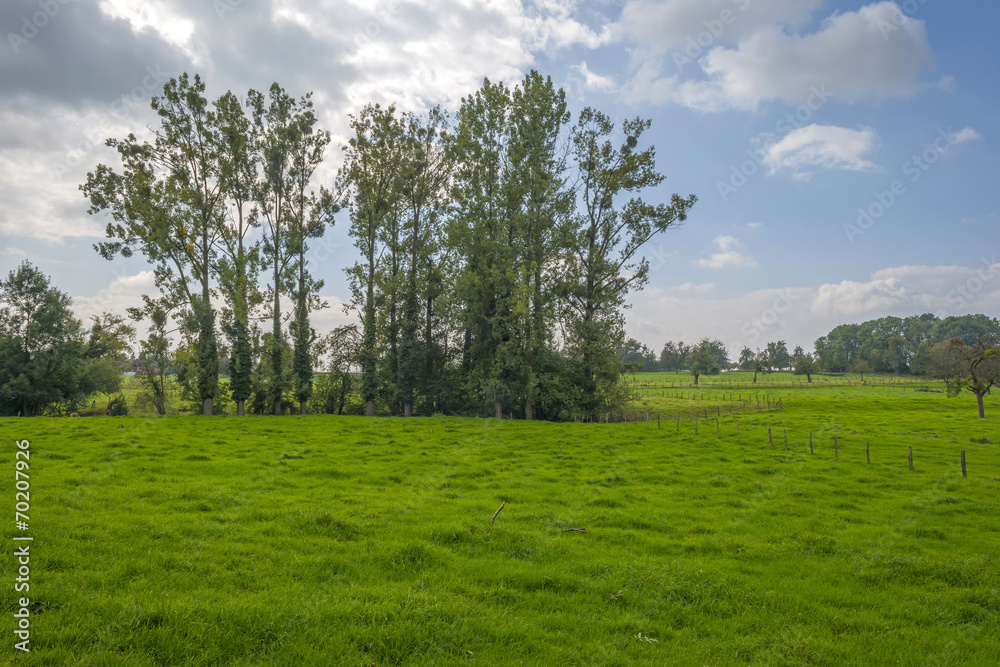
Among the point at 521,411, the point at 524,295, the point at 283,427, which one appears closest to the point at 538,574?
the point at 283,427

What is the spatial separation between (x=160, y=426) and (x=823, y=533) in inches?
1264

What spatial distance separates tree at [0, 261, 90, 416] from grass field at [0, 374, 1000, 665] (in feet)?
87.4

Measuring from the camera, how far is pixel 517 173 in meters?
42.8

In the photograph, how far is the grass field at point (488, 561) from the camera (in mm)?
6688

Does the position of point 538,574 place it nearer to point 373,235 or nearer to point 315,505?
point 315,505

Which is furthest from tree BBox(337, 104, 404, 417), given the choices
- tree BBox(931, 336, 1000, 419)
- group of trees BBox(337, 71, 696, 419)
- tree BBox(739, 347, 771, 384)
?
tree BBox(739, 347, 771, 384)

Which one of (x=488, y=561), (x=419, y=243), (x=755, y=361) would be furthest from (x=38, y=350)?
(x=755, y=361)

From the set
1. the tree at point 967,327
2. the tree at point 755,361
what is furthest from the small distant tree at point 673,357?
the tree at point 967,327

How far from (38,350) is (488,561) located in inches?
2008

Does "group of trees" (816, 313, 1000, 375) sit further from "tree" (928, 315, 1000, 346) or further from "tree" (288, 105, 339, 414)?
"tree" (288, 105, 339, 414)

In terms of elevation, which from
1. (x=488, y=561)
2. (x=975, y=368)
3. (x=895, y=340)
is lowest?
(x=488, y=561)

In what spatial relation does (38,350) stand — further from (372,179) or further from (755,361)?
(755,361)

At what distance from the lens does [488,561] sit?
9875mm

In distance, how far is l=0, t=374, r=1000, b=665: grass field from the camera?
6.69 m
